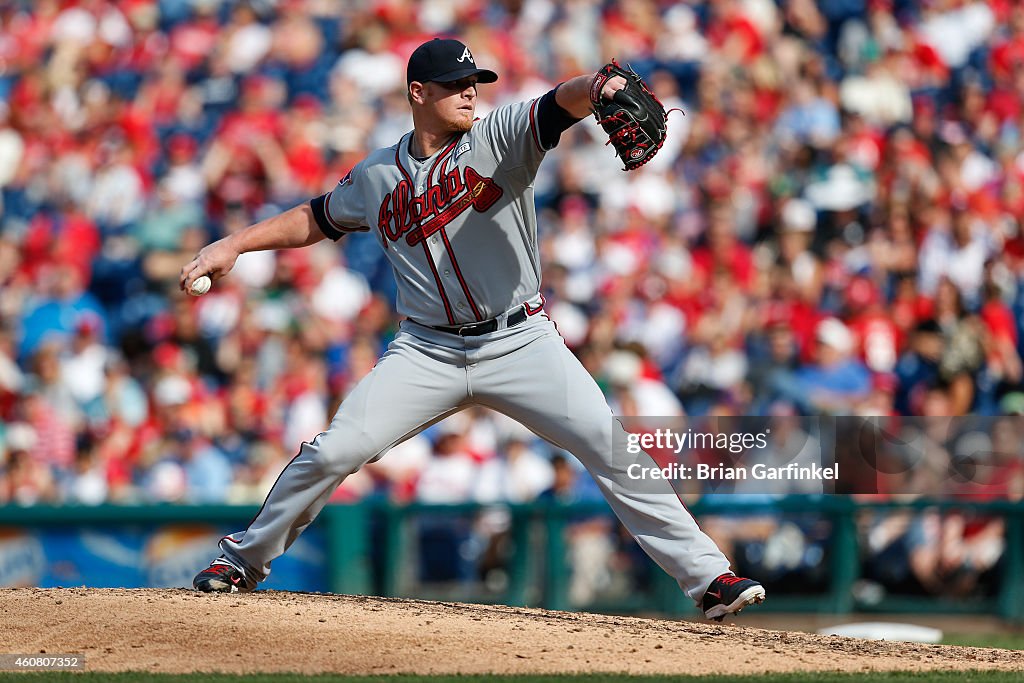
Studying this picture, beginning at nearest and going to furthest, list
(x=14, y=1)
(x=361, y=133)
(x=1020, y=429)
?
(x=1020, y=429) → (x=361, y=133) → (x=14, y=1)

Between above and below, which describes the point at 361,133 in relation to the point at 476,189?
above

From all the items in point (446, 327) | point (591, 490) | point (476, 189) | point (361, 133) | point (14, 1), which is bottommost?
point (591, 490)

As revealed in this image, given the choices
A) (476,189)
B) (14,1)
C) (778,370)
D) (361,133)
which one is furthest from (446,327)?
(14,1)

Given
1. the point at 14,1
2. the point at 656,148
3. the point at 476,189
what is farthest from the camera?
the point at 14,1

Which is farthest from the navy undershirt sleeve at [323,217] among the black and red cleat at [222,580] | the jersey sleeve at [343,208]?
the black and red cleat at [222,580]

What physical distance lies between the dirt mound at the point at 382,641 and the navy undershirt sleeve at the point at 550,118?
5.38 ft

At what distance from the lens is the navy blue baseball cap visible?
200 inches

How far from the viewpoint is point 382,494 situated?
909cm

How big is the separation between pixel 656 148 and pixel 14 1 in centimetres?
1214

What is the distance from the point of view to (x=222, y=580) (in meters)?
5.51

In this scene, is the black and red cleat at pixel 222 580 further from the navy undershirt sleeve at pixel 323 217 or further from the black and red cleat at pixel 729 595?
the black and red cleat at pixel 729 595

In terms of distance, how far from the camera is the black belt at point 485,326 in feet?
16.8

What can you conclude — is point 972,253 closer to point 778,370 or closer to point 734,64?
point 778,370

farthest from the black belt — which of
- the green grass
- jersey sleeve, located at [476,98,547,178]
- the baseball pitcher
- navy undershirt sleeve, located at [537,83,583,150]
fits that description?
the green grass
